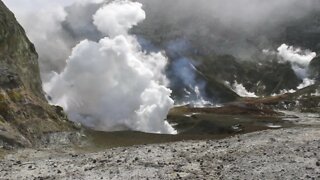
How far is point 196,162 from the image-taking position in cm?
3716

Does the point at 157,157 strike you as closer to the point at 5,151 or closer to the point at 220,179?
the point at 220,179

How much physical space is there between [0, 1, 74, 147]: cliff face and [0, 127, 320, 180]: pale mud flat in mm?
16637

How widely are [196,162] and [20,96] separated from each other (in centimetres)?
3668

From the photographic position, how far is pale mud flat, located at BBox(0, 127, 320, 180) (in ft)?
111

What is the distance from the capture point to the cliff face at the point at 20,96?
60.9m

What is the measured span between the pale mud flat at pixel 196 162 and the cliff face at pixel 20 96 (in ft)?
54.6

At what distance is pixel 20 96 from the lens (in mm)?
68062

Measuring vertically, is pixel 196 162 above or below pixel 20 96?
below

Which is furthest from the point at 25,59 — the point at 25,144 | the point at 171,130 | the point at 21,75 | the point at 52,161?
the point at 171,130

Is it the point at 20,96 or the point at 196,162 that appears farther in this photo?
the point at 20,96

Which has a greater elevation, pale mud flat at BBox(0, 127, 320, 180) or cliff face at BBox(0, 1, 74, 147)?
cliff face at BBox(0, 1, 74, 147)

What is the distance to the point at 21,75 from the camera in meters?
74.4

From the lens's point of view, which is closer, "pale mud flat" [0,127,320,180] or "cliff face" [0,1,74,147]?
"pale mud flat" [0,127,320,180]

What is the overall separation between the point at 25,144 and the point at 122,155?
61.5 ft
